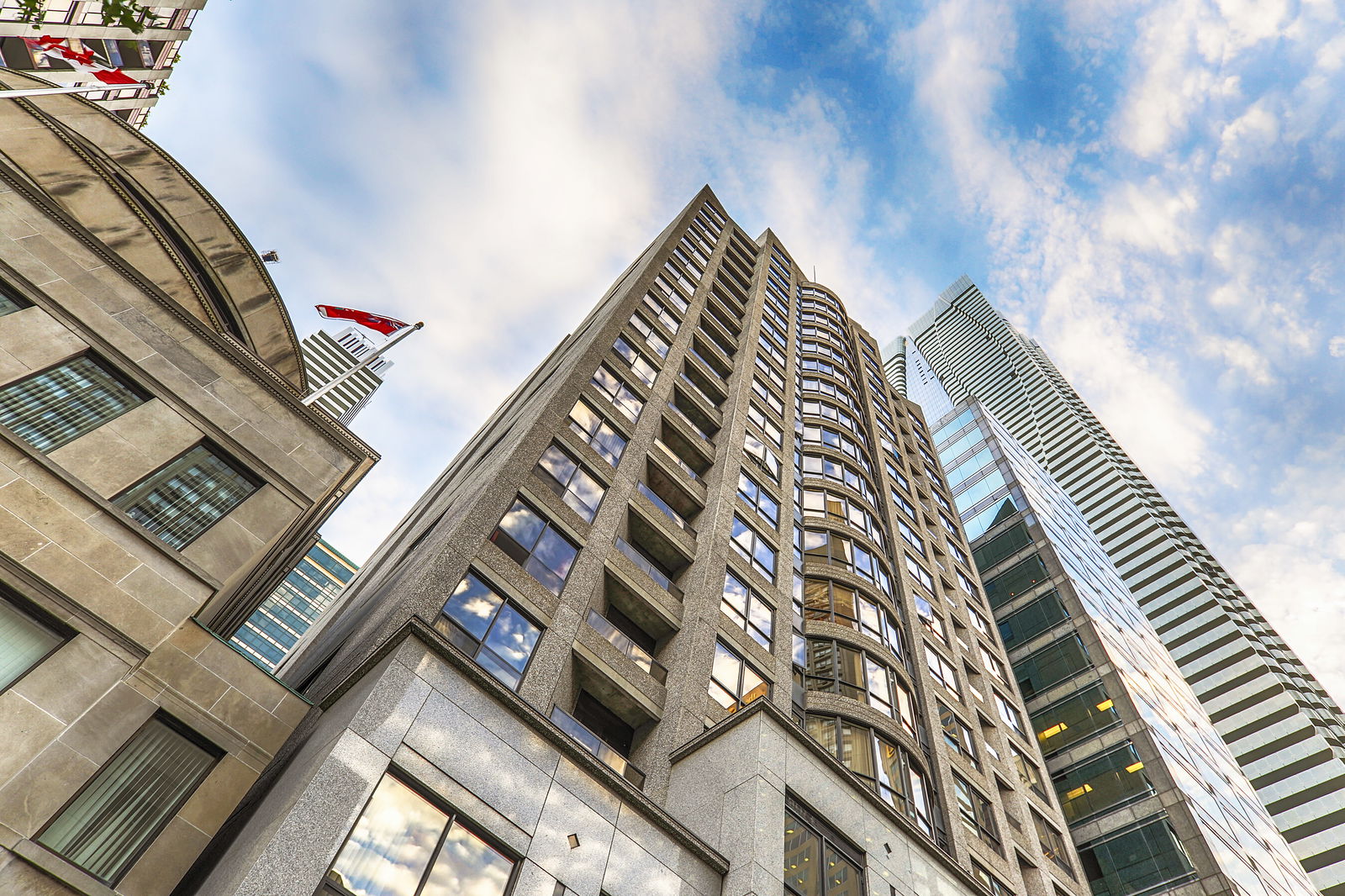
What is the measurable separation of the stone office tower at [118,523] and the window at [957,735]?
2382 cm

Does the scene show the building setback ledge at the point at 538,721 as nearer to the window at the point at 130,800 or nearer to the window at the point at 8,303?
the window at the point at 130,800

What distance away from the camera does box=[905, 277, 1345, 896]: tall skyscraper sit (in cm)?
6681

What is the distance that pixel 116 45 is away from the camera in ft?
182

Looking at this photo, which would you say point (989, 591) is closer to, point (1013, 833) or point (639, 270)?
point (1013, 833)

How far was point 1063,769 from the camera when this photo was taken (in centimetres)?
4394

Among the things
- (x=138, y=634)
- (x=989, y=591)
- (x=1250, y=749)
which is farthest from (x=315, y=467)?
(x=1250, y=749)

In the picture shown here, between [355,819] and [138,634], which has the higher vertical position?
[138,634]

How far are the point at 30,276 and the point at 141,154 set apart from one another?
9.64 m

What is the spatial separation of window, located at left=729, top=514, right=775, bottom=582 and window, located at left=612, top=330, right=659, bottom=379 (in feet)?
23.6

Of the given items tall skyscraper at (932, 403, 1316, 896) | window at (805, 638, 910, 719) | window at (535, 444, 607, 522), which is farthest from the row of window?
tall skyscraper at (932, 403, 1316, 896)

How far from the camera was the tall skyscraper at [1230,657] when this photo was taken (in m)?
66.8

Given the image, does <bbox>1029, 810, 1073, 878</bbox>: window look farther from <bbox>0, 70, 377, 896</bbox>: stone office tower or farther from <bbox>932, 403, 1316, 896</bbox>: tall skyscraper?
<bbox>0, 70, 377, 896</bbox>: stone office tower

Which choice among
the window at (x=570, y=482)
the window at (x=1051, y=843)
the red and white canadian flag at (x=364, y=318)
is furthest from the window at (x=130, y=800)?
the red and white canadian flag at (x=364, y=318)

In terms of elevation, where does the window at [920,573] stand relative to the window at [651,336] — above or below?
below
